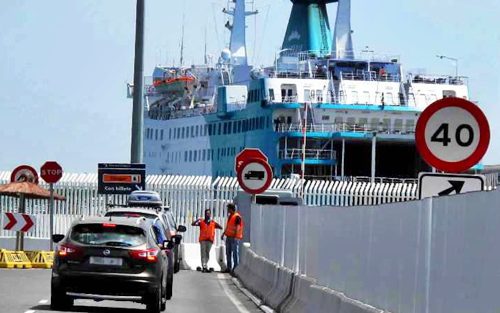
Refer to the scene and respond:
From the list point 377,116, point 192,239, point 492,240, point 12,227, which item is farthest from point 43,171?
point 377,116

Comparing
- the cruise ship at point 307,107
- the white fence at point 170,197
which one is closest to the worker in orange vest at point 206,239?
the white fence at point 170,197

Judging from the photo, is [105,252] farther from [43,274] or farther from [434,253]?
[43,274]

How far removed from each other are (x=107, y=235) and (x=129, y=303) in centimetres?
367

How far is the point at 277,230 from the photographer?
27.2m

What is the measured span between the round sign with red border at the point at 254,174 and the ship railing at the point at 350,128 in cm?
5930

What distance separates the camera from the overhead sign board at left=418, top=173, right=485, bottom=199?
48.4 feet

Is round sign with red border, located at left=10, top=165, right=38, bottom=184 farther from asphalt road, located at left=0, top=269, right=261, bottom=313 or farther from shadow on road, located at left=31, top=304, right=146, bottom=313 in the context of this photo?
shadow on road, located at left=31, top=304, right=146, bottom=313

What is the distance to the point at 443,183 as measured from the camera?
14891 mm

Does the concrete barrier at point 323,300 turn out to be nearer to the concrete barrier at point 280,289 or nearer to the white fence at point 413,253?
the white fence at point 413,253

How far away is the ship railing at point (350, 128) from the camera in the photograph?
9256cm

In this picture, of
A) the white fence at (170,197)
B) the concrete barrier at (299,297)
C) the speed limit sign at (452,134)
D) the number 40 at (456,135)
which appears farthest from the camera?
the white fence at (170,197)

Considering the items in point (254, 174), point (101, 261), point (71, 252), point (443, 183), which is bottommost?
point (101, 261)

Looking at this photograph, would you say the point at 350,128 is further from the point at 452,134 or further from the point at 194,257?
the point at 452,134

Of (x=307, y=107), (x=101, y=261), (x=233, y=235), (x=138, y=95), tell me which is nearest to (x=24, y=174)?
(x=138, y=95)
